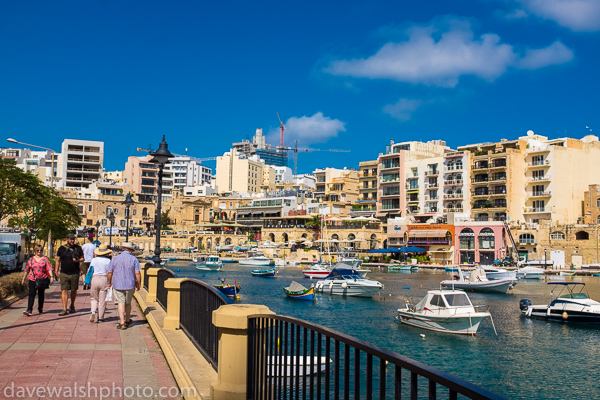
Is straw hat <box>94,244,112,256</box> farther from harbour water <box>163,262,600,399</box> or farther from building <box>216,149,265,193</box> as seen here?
building <box>216,149,265,193</box>

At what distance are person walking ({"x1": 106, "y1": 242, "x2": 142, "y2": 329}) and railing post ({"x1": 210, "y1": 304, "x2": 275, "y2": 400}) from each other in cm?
623

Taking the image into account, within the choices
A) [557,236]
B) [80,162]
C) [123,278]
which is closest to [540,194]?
[557,236]

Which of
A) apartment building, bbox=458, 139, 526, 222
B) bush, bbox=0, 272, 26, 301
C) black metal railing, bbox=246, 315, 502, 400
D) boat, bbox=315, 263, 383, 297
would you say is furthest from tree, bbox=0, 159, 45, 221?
apartment building, bbox=458, 139, 526, 222

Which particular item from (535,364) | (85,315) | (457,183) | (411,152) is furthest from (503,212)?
(85,315)

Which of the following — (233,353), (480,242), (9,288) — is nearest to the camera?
(233,353)

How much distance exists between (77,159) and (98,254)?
111964 millimetres

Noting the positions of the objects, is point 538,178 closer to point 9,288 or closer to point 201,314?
point 9,288

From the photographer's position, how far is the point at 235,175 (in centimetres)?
15462

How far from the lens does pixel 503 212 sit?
75.7m

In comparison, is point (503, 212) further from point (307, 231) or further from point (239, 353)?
point (239, 353)

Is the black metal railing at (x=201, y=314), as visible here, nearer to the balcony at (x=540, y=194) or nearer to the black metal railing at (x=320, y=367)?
the black metal railing at (x=320, y=367)

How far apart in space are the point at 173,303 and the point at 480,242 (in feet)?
225

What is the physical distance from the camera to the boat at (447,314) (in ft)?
87.9

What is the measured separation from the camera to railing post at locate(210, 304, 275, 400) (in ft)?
20.0
